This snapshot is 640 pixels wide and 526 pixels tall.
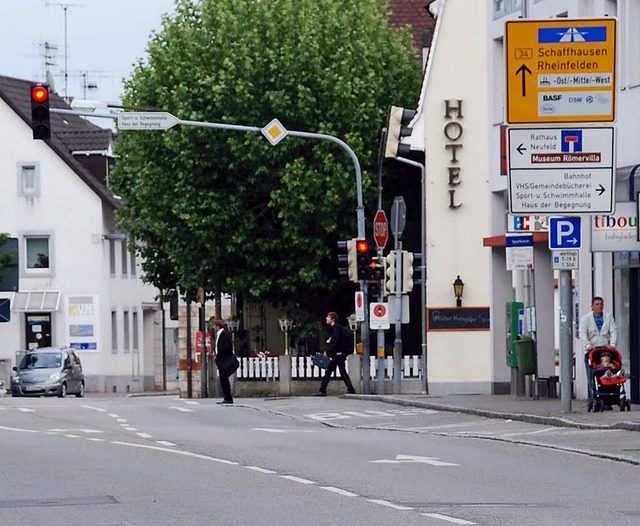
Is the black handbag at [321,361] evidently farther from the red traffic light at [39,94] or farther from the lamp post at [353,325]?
Result: the red traffic light at [39,94]

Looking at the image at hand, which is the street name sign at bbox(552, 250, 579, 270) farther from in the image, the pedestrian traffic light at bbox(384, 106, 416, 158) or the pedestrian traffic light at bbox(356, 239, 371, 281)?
the pedestrian traffic light at bbox(384, 106, 416, 158)

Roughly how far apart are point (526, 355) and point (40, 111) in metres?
9.28

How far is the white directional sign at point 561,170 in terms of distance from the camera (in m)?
26.8

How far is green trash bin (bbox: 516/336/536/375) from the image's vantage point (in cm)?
3381

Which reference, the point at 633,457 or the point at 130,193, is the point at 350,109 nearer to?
the point at 130,193

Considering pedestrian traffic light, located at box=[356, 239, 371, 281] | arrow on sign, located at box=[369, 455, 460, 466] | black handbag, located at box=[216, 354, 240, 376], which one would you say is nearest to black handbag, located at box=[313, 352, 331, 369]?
pedestrian traffic light, located at box=[356, 239, 371, 281]

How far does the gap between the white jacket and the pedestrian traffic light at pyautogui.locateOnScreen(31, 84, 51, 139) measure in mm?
9475

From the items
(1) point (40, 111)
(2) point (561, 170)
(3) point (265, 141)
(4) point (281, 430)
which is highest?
(3) point (265, 141)

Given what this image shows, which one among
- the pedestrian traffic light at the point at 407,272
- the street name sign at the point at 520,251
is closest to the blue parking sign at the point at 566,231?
the street name sign at the point at 520,251

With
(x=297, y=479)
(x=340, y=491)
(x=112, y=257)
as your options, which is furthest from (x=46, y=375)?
(x=340, y=491)

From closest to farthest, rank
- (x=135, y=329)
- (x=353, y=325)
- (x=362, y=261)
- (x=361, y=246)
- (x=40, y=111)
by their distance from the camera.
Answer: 1. (x=40, y=111)
2. (x=361, y=246)
3. (x=362, y=261)
4. (x=353, y=325)
5. (x=135, y=329)

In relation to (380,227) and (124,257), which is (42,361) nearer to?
(124,257)

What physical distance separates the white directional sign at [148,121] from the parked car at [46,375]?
2588 centimetres

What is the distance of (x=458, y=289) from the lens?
4178 centimetres
